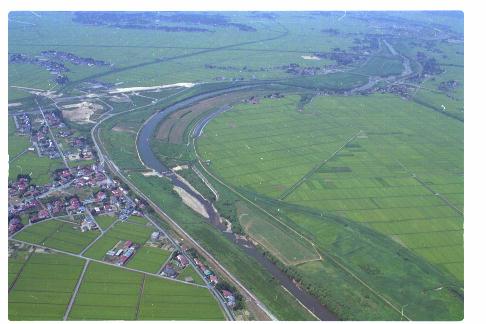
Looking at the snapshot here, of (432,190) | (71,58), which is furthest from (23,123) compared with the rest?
(432,190)

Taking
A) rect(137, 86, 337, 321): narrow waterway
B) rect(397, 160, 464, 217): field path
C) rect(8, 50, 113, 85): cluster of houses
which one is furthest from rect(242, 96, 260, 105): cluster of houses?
rect(8, 50, 113, 85): cluster of houses

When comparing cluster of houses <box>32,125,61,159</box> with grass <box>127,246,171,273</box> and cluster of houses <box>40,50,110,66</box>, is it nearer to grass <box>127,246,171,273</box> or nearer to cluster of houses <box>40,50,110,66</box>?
grass <box>127,246,171,273</box>

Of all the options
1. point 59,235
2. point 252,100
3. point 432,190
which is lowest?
point 59,235

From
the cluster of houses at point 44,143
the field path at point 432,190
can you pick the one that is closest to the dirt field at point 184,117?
the cluster of houses at point 44,143

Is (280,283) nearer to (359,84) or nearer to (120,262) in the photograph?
(120,262)

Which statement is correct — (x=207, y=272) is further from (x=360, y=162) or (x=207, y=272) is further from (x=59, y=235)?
(x=360, y=162)

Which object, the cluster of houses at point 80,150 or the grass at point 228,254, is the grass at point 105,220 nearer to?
the grass at point 228,254
